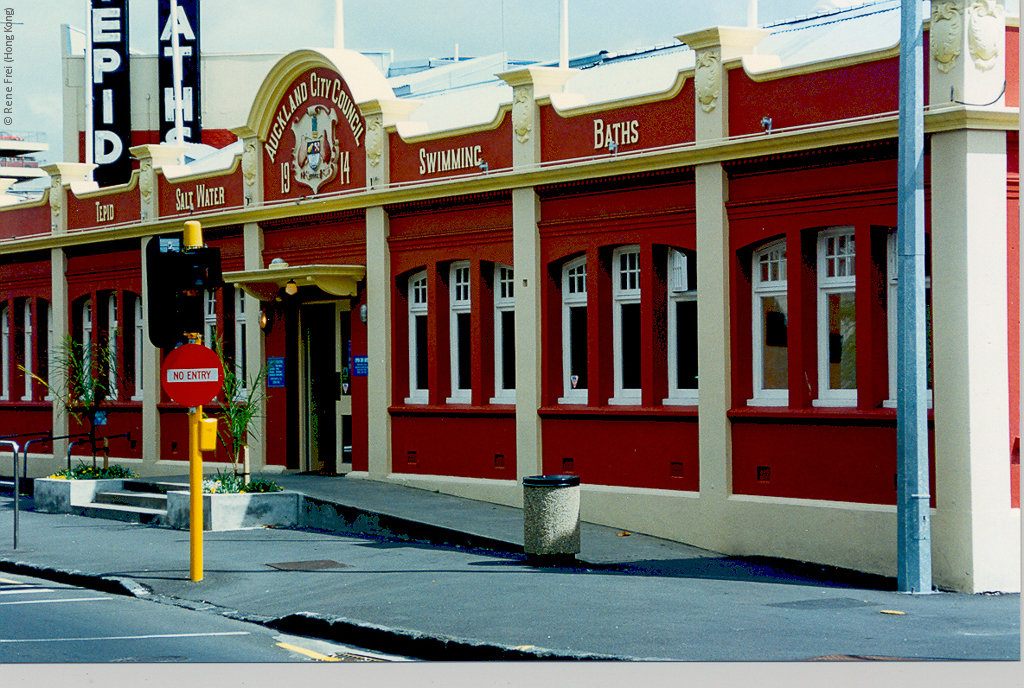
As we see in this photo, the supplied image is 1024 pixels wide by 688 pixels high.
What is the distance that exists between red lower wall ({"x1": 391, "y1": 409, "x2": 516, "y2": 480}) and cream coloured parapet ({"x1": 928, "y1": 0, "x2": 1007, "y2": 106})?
6.97 meters

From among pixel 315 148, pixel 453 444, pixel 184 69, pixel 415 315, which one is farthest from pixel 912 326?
pixel 184 69

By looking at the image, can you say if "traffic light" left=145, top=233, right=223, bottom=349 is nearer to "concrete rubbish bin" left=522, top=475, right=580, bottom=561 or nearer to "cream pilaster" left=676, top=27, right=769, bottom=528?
"concrete rubbish bin" left=522, top=475, right=580, bottom=561

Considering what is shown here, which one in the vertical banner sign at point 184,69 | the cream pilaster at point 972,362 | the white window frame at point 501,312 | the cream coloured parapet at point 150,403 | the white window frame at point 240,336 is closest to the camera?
the cream pilaster at point 972,362

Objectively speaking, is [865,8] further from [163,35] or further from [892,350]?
[163,35]

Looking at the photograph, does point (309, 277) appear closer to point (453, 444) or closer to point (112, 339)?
point (453, 444)

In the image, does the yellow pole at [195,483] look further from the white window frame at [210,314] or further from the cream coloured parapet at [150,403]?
the cream coloured parapet at [150,403]

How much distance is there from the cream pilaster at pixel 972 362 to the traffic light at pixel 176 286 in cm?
668

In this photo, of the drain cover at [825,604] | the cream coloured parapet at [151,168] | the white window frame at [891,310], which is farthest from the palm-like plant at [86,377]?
the drain cover at [825,604]

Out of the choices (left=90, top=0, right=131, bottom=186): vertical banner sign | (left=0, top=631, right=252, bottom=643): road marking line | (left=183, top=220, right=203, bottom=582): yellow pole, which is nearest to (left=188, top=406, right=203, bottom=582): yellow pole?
(left=183, top=220, right=203, bottom=582): yellow pole

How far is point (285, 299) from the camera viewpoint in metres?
20.7

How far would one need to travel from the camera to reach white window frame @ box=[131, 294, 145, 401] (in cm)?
2374

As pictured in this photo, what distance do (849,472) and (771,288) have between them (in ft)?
7.24

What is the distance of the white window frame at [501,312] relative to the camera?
17.8 metres

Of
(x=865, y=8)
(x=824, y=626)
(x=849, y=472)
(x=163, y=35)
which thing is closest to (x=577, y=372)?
(x=849, y=472)
